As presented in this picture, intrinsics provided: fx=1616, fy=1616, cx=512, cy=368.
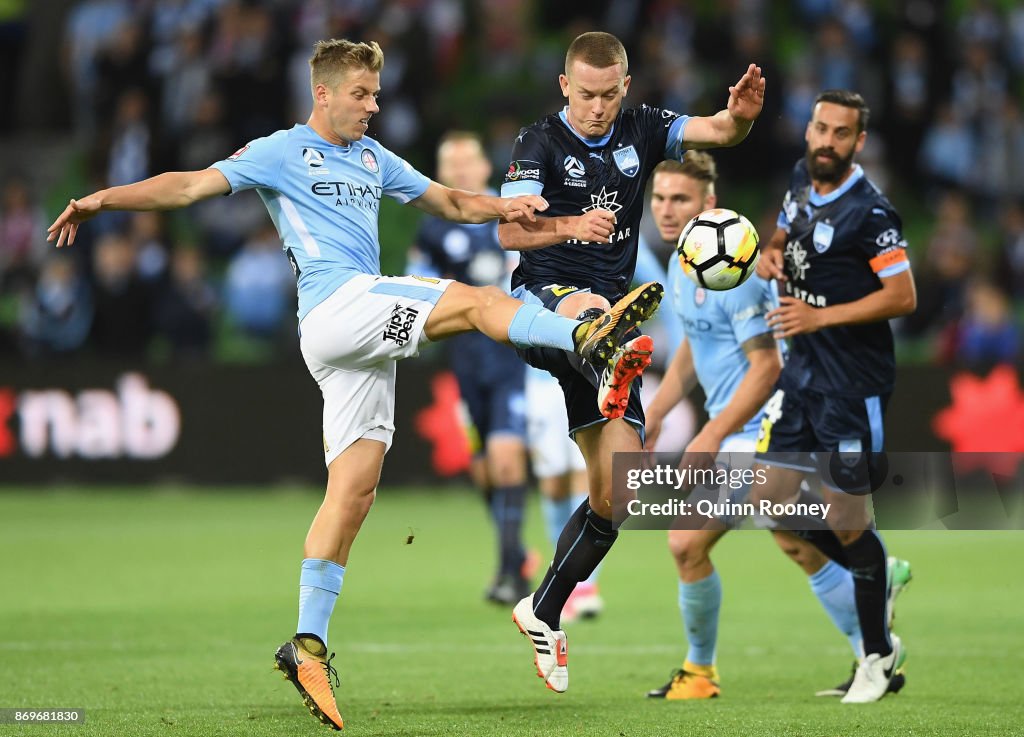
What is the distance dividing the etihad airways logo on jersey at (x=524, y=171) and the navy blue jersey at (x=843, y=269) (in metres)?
1.35

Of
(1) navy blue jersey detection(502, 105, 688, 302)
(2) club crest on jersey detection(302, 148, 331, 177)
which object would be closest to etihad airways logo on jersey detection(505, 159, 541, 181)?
(1) navy blue jersey detection(502, 105, 688, 302)

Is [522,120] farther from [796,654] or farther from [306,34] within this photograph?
[796,654]

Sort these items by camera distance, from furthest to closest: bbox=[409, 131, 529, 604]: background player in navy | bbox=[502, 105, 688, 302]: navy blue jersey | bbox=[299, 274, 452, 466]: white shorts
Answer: bbox=[409, 131, 529, 604]: background player in navy, bbox=[502, 105, 688, 302]: navy blue jersey, bbox=[299, 274, 452, 466]: white shorts

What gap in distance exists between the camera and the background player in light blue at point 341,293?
19.4 ft

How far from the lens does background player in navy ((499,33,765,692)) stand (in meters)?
6.17

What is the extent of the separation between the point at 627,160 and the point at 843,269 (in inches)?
44.3

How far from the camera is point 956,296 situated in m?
15.7

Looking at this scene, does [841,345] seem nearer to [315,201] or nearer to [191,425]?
[315,201]

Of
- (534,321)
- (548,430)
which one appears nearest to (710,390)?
(534,321)

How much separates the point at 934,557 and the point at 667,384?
552 centimetres

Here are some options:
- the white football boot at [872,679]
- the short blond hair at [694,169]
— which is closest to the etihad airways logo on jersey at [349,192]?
the short blond hair at [694,169]

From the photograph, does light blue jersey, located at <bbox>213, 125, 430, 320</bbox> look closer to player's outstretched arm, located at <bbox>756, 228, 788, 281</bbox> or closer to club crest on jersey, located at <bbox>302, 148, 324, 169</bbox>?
club crest on jersey, located at <bbox>302, 148, 324, 169</bbox>

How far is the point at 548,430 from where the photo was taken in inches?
387

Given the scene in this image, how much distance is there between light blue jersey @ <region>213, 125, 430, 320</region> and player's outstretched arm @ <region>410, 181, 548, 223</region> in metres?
0.34
